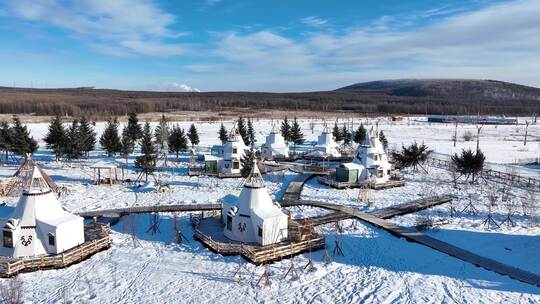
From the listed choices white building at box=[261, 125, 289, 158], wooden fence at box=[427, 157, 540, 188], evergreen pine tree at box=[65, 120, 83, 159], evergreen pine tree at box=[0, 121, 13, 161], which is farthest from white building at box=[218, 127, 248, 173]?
wooden fence at box=[427, 157, 540, 188]

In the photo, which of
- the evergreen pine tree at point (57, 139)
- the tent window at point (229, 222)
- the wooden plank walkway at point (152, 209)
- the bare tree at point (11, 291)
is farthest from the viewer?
the evergreen pine tree at point (57, 139)

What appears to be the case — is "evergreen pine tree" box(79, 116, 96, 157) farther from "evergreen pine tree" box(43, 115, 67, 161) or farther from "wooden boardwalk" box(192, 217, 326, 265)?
"wooden boardwalk" box(192, 217, 326, 265)

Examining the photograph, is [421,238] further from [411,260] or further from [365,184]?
[365,184]

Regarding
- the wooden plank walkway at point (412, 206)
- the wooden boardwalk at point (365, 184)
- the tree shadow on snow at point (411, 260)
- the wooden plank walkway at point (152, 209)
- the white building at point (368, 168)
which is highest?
the white building at point (368, 168)

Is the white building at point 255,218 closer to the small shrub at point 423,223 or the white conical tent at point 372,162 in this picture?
the small shrub at point 423,223

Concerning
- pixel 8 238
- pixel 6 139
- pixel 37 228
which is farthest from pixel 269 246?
pixel 6 139

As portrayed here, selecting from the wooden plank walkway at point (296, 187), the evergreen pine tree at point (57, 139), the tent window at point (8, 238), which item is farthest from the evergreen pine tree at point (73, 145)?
the tent window at point (8, 238)

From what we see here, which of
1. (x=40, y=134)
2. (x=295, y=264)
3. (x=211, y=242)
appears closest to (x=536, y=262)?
(x=295, y=264)
